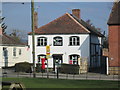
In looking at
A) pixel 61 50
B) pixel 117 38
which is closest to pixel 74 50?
pixel 61 50

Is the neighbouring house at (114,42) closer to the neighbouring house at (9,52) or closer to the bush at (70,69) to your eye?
the bush at (70,69)

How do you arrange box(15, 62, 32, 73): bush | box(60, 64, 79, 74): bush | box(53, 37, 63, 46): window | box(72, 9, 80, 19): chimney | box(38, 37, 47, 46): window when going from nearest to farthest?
box(60, 64, 79, 74): bush
box(15, 62, 32, 73): bush
box(53, 37, 63, 46): window
box(38, 37, 47, 46): window
box(72, 9, 80, 19): chimney

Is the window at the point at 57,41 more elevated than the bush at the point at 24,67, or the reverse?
the window at the point at 57,41

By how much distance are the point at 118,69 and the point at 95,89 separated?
70.6 feet

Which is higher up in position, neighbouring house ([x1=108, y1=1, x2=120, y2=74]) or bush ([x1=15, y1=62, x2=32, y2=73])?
neighbouring house ([x1=108, y1=1, x2=120, y2=74])

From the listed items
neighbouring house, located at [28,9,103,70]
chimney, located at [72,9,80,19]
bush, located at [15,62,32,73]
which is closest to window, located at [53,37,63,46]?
neighbouring house, located at [28,9,103,70]

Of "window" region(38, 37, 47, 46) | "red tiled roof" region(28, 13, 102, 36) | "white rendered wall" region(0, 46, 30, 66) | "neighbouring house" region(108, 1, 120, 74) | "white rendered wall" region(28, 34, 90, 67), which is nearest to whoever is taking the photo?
"neighbouring house" region(108, 1, 120, 74)

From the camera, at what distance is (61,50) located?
49375 mm

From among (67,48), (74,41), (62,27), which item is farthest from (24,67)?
(62,27)

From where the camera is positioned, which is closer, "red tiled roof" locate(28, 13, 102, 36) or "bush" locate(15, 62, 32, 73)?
"bush" locate(15, 62, 32, 73)

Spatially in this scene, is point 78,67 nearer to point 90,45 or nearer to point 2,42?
point 90,45

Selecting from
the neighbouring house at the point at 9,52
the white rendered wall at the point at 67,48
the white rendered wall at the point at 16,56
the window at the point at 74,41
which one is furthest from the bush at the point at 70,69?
the white rendered wall at the point at 16,56

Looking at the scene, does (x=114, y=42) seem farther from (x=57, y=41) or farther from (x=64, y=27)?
(x=64, y=27)

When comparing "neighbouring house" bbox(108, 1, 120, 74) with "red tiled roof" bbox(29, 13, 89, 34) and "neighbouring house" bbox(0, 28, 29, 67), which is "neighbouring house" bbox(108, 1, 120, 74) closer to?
"red tiled roof" bbox(29, 13, 89, 34)
